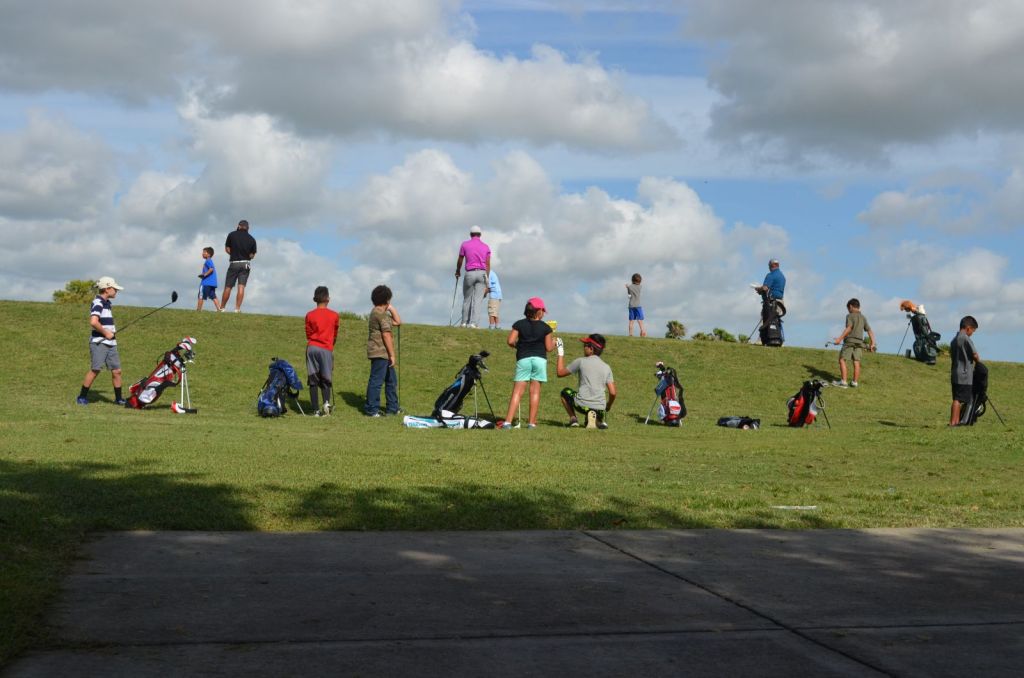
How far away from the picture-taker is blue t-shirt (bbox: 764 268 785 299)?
27109 mm

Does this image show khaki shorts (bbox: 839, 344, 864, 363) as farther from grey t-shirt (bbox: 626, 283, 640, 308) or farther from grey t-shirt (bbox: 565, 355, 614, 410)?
grey t-shirt (bbox: 565, 355, 614, 410)

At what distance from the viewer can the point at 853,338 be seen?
24.0 metres

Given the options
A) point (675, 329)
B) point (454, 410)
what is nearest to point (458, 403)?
point (454, 410)

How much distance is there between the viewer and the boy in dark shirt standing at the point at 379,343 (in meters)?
17.8

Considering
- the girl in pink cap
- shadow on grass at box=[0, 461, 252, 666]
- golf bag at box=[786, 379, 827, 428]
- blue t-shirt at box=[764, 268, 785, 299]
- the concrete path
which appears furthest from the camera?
blue t-shirt at box=[764, 268, 785, 299]

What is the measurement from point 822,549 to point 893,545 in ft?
1.79

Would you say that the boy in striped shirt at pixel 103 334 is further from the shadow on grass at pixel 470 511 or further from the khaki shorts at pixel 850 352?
the khaki shorts at pixel 850 352

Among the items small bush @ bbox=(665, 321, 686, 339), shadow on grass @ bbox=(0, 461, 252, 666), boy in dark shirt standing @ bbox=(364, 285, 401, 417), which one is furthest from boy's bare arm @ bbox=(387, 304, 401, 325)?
small bush @ bbox=(665, 321, 686, 339)

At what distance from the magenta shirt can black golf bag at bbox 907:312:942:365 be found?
426 inches

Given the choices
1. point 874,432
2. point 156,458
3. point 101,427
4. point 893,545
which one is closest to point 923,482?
point 893,545

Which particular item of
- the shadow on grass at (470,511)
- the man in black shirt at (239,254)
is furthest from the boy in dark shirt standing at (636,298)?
the shadow on grass at (470,511)

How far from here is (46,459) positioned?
9867 millimetres

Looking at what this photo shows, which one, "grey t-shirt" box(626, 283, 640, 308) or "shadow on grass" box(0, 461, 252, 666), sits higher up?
"grey t-shirt" box(626, 283, 640, 308)

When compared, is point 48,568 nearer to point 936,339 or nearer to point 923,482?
point 923,482
